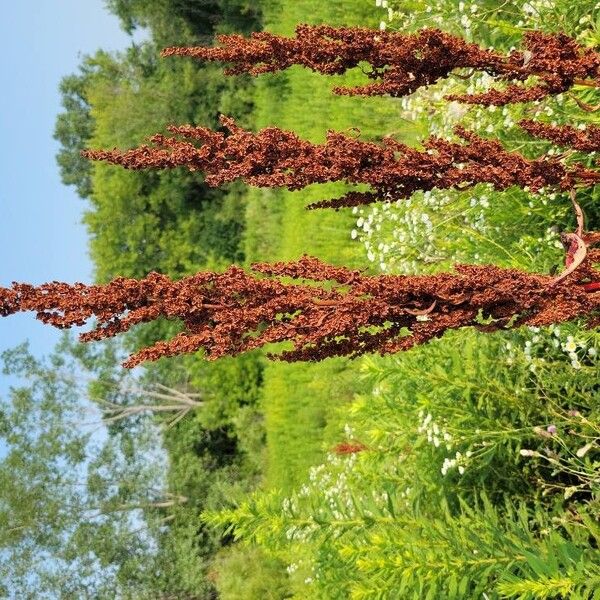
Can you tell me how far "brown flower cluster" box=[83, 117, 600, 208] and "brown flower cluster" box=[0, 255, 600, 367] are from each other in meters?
0.43

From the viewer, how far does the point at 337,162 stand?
3381mm

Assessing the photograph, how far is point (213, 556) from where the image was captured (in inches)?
835

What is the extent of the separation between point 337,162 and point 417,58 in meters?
0.66

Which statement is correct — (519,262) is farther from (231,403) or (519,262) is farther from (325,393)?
(231,403)

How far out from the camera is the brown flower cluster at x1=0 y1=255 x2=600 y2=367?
123 inches

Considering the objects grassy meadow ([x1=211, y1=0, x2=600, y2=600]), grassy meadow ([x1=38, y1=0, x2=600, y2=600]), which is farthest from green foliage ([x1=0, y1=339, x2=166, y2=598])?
grassy meadow ([x1=211, y1=0, x2=600, y2=600])

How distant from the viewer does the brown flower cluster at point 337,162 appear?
338cm

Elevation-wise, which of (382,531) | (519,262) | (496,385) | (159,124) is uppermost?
(159,124)

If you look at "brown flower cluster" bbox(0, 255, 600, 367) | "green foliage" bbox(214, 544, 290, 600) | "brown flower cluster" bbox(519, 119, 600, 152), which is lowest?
"green foliage" bbox(214, 544, 290, 600)

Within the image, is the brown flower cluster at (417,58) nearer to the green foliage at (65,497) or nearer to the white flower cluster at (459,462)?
the white flower cluster at (459,462)

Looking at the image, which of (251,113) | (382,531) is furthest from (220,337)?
(251,113)

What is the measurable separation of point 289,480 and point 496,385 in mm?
10571

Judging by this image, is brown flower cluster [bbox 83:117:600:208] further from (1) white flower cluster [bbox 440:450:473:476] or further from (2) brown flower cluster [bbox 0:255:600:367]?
(1) white flower cluster [bbox 440:450:473:476]

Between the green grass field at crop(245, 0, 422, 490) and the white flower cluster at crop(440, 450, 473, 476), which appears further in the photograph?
the green grass field at crop(245, 0, 422, 490)
